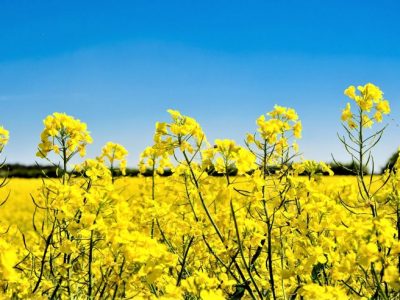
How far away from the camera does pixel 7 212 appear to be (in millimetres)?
14992

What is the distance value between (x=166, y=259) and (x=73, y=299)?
51.5 inches

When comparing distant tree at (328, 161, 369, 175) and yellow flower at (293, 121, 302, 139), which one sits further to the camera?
yellow flower at (293, 121, 302, 139)

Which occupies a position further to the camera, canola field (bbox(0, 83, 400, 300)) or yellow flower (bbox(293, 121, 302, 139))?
yellow flower (bbox(293, 121, 302, 139))

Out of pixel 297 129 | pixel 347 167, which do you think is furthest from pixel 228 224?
pixel 347 167

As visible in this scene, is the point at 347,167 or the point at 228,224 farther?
the point at 347,167

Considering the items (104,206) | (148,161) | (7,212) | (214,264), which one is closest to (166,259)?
(104,206)

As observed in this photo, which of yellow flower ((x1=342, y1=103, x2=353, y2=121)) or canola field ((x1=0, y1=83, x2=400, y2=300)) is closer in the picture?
canola field ((x1=0, y1=83, x2=400, y2=300))

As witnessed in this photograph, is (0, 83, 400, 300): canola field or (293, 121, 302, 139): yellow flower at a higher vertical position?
(293, 121, 302, 139): yellow flower

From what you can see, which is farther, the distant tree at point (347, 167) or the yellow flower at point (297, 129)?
the yellow flower at point (297, 129)

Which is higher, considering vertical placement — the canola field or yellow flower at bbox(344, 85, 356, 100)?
yellow flower at bbox(344, 85, 356, 100)

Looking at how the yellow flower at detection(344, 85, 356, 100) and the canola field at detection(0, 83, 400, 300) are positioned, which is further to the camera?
the yellow flower at detection(344, 85, 356, 100)

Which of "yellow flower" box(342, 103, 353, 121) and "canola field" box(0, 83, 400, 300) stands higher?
"yellow flower" box(342, 103, 353, 121)

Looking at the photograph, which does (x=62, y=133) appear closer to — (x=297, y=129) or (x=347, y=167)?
(x=297, y=129)

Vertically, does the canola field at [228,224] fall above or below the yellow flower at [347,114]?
below
